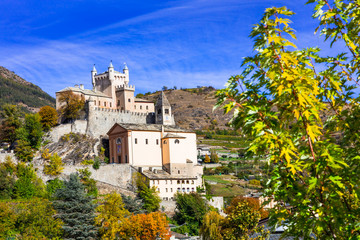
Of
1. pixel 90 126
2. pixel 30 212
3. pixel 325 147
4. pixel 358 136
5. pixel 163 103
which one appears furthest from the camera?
pixel 163 103

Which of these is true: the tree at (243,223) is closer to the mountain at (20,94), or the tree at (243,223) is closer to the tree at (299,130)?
the tree at (299,130)

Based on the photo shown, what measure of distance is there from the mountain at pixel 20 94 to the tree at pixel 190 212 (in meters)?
119

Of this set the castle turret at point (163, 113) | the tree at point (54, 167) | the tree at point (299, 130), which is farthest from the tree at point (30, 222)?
the tree at point (299, 130)

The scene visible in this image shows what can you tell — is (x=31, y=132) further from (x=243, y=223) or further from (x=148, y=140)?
(x=243, y=223)

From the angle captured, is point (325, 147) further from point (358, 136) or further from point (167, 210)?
point (167, 210)

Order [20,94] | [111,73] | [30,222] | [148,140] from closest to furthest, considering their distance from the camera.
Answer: [30,222], [148,140], [111,73], [20,94]

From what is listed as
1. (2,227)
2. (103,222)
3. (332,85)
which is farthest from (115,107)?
(332,85)

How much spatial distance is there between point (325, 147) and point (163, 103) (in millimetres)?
63805

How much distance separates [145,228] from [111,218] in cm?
344

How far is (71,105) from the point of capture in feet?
219

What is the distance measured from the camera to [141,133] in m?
58.5

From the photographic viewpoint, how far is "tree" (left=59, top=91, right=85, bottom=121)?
66.4 metres

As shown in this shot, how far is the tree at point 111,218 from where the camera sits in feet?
134

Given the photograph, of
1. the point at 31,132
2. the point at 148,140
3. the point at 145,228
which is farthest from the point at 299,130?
the point at 31,132
